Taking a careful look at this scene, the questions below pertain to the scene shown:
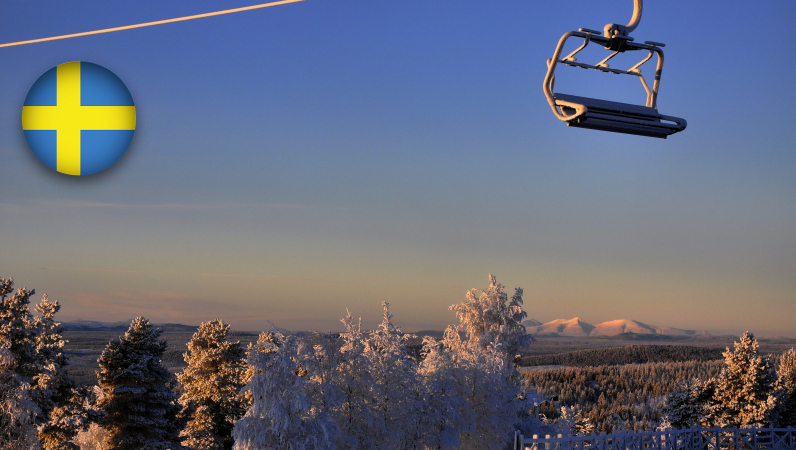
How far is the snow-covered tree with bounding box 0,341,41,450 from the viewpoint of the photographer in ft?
91.5

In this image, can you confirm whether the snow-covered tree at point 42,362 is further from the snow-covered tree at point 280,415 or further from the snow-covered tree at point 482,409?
the snow-covered tree at point 482,409

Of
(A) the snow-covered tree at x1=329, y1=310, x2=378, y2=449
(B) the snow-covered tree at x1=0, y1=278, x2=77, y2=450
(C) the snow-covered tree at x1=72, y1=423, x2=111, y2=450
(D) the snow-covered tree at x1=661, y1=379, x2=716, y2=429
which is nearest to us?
(A) the snow-covered tree at x1=329, y1=310, x2=378, y2=449

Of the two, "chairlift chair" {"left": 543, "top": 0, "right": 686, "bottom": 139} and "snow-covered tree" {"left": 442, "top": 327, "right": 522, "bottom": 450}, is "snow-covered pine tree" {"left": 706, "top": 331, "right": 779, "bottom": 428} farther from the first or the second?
"chairlift chair" {"left": 543, "top": 0, "right": 686, "bottom": 139}

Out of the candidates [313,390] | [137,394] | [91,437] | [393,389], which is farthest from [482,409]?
[91,437]

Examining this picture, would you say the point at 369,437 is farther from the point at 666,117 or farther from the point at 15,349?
the point at 15,349

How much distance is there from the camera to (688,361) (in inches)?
6329

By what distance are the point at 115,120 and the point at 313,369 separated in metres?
9.79

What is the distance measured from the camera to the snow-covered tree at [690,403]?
46.3m

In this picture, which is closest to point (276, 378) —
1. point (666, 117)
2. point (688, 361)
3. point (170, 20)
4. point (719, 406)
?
point (170, 20)

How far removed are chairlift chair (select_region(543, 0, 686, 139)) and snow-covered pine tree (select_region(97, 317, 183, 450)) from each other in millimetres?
34524

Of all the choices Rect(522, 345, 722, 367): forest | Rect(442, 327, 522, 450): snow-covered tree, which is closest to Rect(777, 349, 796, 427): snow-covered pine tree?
Rect(442, 327, 522, 450): snow-covered tree

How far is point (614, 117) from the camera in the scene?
301 inches

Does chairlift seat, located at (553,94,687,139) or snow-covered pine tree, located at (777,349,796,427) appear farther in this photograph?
snow-covered pine tree, located at (777,349,796,427)

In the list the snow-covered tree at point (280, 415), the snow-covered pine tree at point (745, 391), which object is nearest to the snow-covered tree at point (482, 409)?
the snow-covered tree at point (280, 415)
